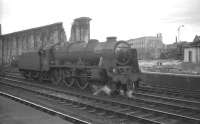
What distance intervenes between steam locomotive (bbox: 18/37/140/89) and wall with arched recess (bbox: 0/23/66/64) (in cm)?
455

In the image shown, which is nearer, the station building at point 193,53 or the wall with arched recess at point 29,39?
the wall with arched recess at point 29,39

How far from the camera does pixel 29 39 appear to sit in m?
29.4

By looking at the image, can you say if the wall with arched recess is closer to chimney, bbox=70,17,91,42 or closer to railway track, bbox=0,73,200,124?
chimney, bbox=70,17,91,42

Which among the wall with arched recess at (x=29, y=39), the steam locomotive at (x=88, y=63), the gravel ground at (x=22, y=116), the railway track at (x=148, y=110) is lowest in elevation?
the railway track at (x=148, y=110)

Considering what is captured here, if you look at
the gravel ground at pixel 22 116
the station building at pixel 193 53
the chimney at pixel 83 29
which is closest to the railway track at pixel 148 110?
the gravel ground at pixel 22 116

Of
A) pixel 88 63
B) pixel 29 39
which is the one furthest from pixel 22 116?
pixel 29 39

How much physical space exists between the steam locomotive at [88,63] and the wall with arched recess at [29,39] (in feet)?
14.9

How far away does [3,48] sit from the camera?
36000mm

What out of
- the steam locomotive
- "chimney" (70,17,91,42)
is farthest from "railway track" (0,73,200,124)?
"chimney" (70,17,91,42)

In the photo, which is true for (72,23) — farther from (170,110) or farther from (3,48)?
(3,48)

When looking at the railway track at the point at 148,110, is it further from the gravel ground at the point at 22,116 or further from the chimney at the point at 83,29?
the chimney at the point at 83,29

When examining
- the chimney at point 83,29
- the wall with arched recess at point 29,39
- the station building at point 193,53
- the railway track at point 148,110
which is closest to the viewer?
the railway track at point 148,110

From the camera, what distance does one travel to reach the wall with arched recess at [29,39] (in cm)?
2447

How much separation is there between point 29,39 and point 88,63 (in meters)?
18.3
